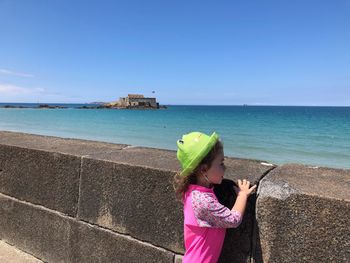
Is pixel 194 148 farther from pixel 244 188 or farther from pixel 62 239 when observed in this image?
pixel 62 239

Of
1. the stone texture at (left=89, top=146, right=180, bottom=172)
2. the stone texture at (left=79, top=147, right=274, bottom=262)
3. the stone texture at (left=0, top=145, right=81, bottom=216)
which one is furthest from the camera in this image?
the stone texture at (left=0, top=145, right=81, bottom=216)

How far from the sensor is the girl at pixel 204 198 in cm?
179

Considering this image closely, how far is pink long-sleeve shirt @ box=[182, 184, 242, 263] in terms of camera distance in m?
1.79

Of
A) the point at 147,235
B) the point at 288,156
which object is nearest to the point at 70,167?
the point at 147,235

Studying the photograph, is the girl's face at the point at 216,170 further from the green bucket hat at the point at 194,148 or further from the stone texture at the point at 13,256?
the stone texture at the point at 13,256

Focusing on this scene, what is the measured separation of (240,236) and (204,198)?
12.1 inches

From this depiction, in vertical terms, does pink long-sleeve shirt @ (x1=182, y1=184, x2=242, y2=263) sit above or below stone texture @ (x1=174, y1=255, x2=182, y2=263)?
above

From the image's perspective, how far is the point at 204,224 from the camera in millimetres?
1827

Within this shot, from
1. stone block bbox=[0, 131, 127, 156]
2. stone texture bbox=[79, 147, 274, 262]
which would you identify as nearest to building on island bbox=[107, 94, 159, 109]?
stone block bbox=[0, 131, 127, 156]

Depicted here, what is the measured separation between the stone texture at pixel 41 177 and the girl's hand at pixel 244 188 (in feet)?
4.68

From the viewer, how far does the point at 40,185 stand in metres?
3.04

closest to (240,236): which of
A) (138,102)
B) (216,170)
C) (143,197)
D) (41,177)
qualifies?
(216,170)

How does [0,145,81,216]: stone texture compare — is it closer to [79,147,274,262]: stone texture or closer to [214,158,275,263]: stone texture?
[79,147,274,262]: stone texture

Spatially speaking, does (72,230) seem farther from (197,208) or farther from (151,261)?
(197,208)
